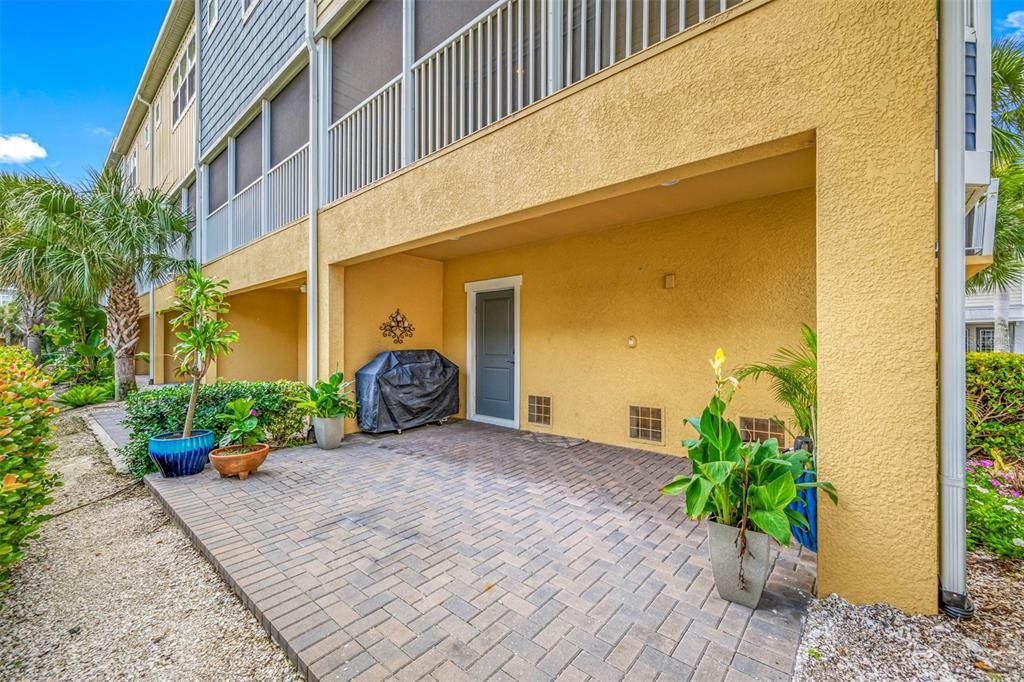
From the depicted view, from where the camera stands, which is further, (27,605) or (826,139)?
(27,605)

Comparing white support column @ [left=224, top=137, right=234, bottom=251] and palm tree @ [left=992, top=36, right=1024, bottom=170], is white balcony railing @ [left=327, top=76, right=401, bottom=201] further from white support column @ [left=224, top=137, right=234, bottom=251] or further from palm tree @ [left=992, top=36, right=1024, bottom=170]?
palm tree @ [left=992, top=36, right=1024, bottom=170]

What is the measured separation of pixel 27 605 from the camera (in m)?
2.50

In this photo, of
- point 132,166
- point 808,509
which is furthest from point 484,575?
point 132,166

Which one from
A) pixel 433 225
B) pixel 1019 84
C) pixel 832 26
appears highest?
pixel 1019 84

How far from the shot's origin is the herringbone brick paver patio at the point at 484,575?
1899 millimetres

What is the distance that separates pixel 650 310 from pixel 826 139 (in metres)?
3.24

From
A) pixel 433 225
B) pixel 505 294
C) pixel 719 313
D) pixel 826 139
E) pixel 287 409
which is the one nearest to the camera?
pixel 826 139

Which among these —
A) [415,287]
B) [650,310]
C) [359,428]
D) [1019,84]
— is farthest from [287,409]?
[1019,84]

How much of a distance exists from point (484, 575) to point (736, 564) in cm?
142

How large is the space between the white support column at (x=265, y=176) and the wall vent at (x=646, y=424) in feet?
23.3

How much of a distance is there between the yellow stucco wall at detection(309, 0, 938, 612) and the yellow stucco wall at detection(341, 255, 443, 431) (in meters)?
5.19

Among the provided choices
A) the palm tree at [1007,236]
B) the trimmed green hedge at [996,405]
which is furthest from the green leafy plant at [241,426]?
the palm tree at [1007,236]

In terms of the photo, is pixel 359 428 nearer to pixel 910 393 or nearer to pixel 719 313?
pixel 719 313

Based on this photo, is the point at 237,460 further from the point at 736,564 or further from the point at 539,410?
the point at 736,564
